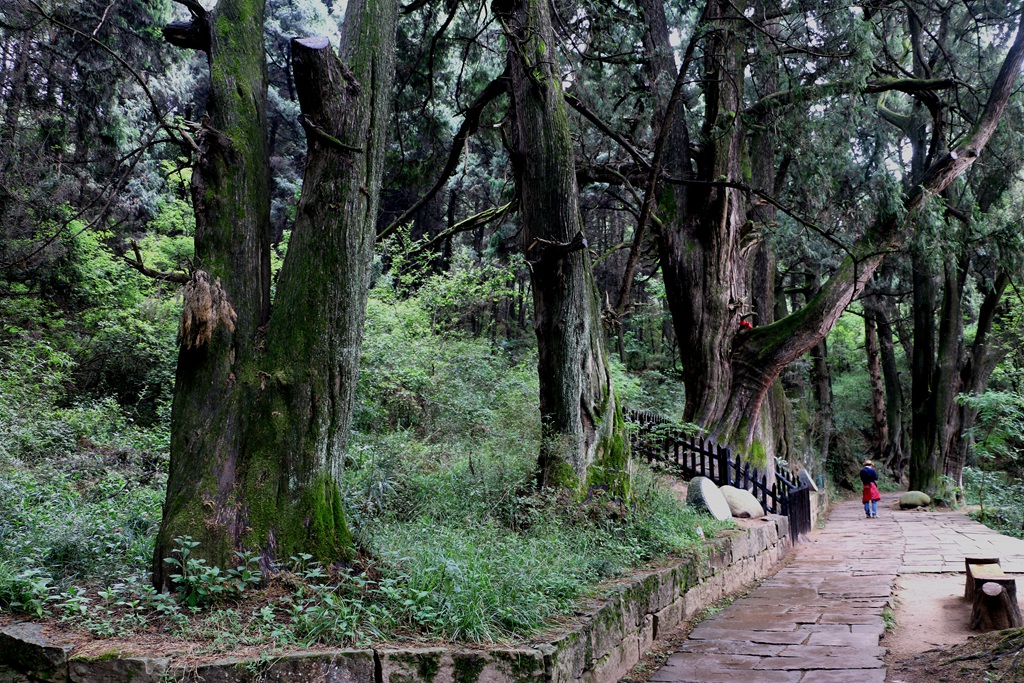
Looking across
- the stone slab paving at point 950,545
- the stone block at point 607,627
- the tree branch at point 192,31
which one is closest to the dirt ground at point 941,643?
the stone slab paving at point 950,545

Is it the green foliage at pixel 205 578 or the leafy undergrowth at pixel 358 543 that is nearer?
the leafy undergrowth at pixel 358 543

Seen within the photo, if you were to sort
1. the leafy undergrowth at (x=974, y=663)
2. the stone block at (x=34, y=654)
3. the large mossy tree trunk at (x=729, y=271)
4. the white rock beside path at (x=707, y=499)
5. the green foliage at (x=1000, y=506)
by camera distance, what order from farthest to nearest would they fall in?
the green foliage at (x=1000, y=506)
the large mossy tree trunk at (x=729, y=271)
the white rock beside path at (x=707, y=499)
the leafy undergrowth at (x=974, y=663)
the stone block at (x=34, y=654)

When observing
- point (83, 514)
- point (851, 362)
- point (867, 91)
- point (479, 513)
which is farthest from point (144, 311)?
point (851, 362)

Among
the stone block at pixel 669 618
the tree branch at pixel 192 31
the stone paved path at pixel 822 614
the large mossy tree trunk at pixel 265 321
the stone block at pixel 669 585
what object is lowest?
the stone paved path at pixel 822 614

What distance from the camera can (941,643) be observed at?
18.4ft

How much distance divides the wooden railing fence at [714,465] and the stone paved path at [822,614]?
77cm

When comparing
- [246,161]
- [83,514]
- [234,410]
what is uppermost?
[246,161]

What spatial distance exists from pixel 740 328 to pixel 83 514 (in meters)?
10.5

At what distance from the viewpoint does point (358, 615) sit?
3.71 metres

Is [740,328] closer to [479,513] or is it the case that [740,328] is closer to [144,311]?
[479,513]

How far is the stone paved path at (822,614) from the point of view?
494 centimetres

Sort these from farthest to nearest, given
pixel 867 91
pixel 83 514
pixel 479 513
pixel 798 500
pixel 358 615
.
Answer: pixel 798 500 < pixel 867 91 < pixel 479 513 < pixel 83 514 < pixel 358 615

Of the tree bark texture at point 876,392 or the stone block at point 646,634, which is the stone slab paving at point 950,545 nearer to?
the stone block at point 646,634

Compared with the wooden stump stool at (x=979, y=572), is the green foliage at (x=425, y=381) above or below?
above
